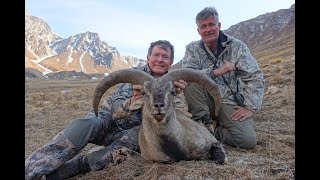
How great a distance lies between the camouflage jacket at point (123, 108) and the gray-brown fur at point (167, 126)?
456 mm

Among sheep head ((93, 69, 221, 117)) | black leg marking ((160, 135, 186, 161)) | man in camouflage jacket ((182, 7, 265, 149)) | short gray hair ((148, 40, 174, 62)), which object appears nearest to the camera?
sheep head ((93, 69, 221, 117))

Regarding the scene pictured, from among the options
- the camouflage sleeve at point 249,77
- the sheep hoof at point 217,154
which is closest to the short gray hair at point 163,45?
the camouflage sleeve at point 249,77

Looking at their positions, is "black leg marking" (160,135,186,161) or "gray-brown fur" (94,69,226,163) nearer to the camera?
"gray-brown fur" (94,69,226,163)

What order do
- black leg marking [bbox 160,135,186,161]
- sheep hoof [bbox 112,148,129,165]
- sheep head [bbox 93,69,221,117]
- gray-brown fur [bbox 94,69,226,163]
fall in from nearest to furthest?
1. sheep head [bbox 93,69,221,117]
2. gray-brown fur [bbox 94,69,226,163]
3. black leg marking [bbox 160,135,186,161]
4. sheep hoof [bbox 112,148,129,165]

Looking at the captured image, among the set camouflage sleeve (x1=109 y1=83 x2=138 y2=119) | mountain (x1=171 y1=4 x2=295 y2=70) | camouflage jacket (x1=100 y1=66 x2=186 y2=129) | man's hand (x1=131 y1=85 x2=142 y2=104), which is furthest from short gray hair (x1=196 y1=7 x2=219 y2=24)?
mountain (x1=171 y1=4 x2=295 y2=70)

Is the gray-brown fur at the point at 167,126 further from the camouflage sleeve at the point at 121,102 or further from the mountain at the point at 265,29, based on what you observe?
the mountain at the point at 265,29

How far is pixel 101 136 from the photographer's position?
289 inches

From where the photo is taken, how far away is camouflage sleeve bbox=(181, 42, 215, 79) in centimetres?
878

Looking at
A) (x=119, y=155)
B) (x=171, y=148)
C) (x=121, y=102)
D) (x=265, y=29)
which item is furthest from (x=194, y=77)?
(x=265, y=29)

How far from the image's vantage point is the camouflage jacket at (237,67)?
27.6 feet

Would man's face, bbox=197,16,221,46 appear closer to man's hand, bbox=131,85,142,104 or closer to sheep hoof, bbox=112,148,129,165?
man's hand, bbox=131,85,142,104

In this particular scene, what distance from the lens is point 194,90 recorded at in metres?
8.55

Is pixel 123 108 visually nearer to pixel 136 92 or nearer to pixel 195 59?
pixel 136 92
